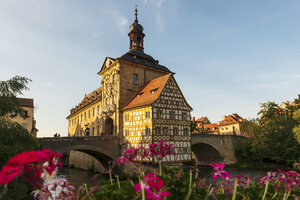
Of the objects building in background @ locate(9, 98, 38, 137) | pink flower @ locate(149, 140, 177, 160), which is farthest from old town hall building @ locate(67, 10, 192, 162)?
pink flower @ locate(149, 140, 177, 160)

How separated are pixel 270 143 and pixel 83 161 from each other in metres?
27.6

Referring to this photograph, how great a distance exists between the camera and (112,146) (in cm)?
2348

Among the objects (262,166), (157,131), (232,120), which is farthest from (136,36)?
(232,120)

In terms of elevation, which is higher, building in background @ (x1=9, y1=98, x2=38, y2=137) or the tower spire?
the tower spire

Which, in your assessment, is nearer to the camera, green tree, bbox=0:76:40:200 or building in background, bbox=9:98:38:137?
green tree, bbox=0:76:40:200

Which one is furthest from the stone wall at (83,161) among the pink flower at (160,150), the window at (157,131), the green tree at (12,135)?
the pink flower at (160,150)

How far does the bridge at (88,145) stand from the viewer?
19.7 metres

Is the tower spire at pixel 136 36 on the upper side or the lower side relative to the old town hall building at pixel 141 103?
upper

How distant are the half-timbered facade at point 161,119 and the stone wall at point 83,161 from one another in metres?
7.55

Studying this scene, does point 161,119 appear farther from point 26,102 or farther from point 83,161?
point 83,161

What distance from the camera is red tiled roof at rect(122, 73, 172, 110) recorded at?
72.0 feet

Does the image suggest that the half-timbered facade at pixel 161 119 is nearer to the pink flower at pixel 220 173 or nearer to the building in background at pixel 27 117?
the building in background at pixel 27 117

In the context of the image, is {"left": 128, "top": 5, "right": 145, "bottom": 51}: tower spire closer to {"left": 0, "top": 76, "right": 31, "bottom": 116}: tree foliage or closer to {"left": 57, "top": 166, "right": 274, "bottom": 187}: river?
{"left": 57, "top": 166, "right": 274, "bottom": 187}: river

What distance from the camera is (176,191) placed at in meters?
2.55
